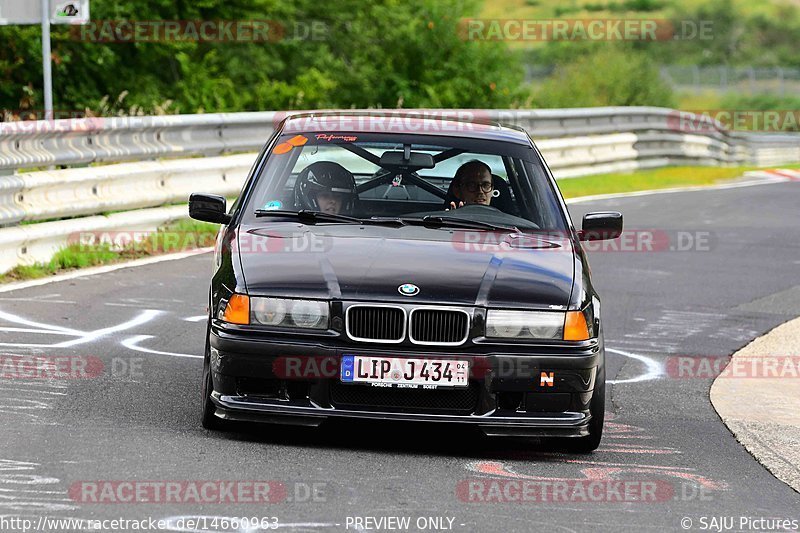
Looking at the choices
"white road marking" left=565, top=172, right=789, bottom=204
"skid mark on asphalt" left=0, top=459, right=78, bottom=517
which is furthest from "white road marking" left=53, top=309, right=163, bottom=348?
"white road marking" left=565, top=172, right=789, bottom=204

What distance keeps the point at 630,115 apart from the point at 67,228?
14.9 meters

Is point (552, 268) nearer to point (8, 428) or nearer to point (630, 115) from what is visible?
point (8, 428)

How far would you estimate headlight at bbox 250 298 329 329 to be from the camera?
240 inches

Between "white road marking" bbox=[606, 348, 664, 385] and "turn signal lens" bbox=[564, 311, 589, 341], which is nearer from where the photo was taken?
"turn signal lens" bbox=[564, 311, 589, 341]

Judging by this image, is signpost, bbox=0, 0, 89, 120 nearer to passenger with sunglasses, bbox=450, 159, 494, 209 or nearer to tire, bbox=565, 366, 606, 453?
passenger with sunglasses, bbox=450, 159, 494, 209

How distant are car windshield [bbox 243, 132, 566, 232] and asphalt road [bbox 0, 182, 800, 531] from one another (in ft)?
3.39

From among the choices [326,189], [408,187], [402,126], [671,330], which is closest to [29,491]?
[326,189]

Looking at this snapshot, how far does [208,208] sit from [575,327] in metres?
2.11

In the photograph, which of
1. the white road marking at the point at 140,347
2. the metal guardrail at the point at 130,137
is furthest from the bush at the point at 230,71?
the white road marking at the point at 140,347

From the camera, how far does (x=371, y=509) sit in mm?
5285

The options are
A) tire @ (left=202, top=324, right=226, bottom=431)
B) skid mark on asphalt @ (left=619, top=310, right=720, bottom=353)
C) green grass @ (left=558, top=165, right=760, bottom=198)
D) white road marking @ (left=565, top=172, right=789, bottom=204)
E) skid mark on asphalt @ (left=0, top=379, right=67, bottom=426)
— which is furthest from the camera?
green grass @ (left=558, top=165, right=760, bottom=198)

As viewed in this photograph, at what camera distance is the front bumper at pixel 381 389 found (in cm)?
608

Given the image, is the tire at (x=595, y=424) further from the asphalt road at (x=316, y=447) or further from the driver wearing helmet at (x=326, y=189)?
the driver wearing helmet at (x=326, y=189)

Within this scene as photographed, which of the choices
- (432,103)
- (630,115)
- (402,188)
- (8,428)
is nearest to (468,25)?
(432,103)
